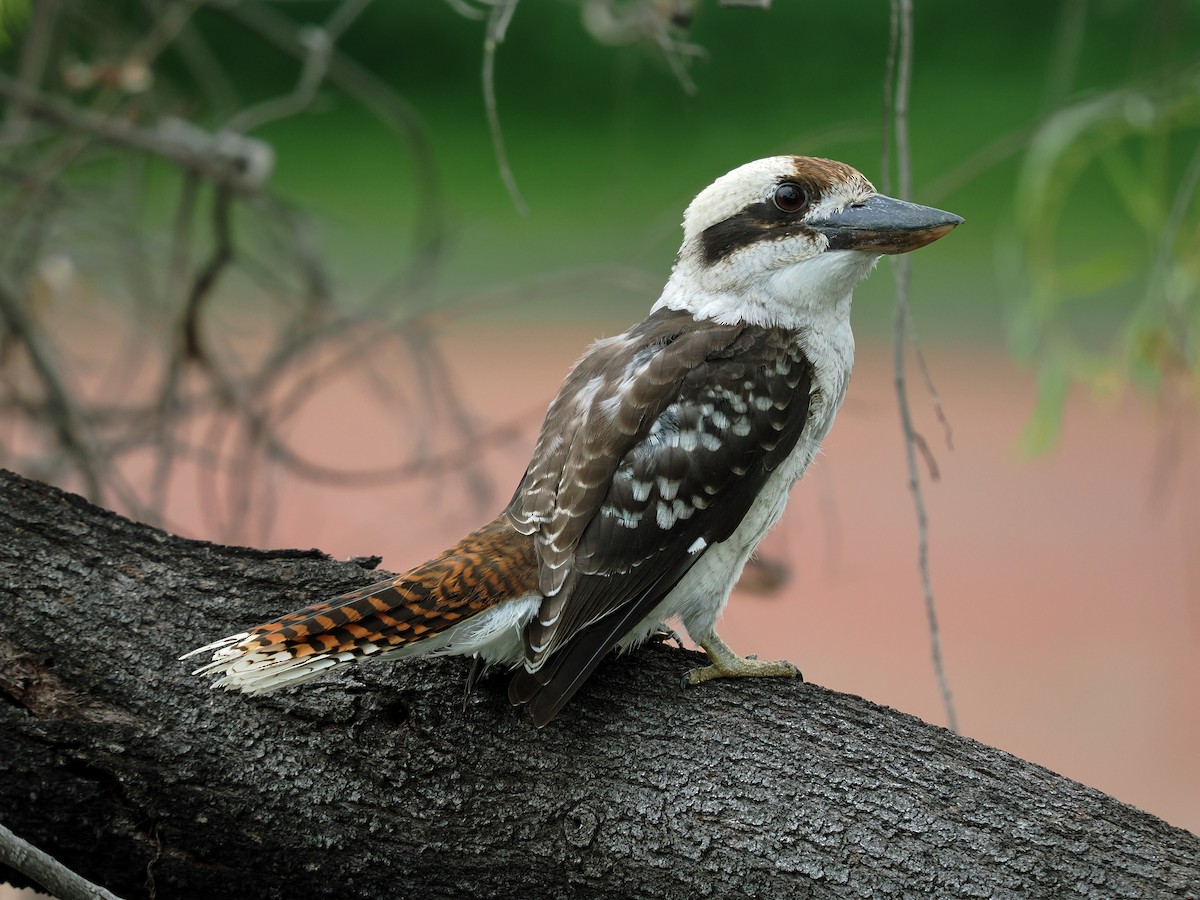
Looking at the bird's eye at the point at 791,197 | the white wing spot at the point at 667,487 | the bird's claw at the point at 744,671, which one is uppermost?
the bird's eye at the point at 791,197

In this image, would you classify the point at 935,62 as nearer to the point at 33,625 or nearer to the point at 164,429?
the point at 164,429

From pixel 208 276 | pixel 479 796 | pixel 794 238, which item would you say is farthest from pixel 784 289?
pixel 208 276

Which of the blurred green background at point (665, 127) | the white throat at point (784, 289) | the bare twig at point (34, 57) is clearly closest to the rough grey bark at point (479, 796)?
the white throat at point (784, 289)

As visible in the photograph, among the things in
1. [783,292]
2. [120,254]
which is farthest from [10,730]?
[120,254]

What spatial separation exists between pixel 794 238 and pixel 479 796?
0.78 metres

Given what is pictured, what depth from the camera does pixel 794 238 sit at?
1491 millimetres

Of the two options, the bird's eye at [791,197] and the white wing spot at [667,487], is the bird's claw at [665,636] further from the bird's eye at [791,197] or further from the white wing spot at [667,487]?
the bird's eye at [791,197]

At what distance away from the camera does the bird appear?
1257mm

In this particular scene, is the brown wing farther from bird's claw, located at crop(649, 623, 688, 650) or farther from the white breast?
bird's claw, located at crop(649, 623, 688, 650)

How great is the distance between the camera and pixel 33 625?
1293 mm

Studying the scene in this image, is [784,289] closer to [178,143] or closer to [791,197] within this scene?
[791,197]

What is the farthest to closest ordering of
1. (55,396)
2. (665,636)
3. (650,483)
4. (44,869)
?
1. (55,396)
2. (665,636)
3. (650,483)
4. (44,869)

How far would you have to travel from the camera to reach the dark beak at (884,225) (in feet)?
4.67

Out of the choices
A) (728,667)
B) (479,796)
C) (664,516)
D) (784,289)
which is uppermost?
(784,289)
